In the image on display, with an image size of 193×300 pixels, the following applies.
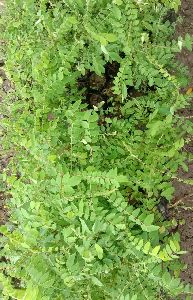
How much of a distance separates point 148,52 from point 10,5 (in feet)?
2.92

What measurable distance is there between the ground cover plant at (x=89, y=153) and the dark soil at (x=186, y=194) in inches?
15.8

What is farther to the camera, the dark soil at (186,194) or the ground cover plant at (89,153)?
the dark soil at (186,194)

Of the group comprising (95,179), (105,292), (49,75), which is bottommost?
(105,292)

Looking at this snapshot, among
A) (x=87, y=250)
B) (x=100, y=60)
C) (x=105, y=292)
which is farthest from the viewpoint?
(x=100, y=60)

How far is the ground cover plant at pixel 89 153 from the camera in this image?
2.15 meters

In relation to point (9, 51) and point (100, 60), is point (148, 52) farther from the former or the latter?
point (9, 51)

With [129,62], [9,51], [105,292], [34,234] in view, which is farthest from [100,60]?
[105,292]

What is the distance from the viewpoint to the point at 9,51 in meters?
2.65

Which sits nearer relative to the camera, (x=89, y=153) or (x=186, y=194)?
(x=89, y=153)

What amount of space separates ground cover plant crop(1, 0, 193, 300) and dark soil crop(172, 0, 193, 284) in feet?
1.31

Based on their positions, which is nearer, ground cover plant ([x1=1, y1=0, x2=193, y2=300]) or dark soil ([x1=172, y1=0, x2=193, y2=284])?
ground cover plant ([x1=1, y1=0, x2=193, y2=300])

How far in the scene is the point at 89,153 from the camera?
2.46 m

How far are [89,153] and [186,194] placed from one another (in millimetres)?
1022

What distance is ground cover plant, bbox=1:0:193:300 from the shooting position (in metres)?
2.15
